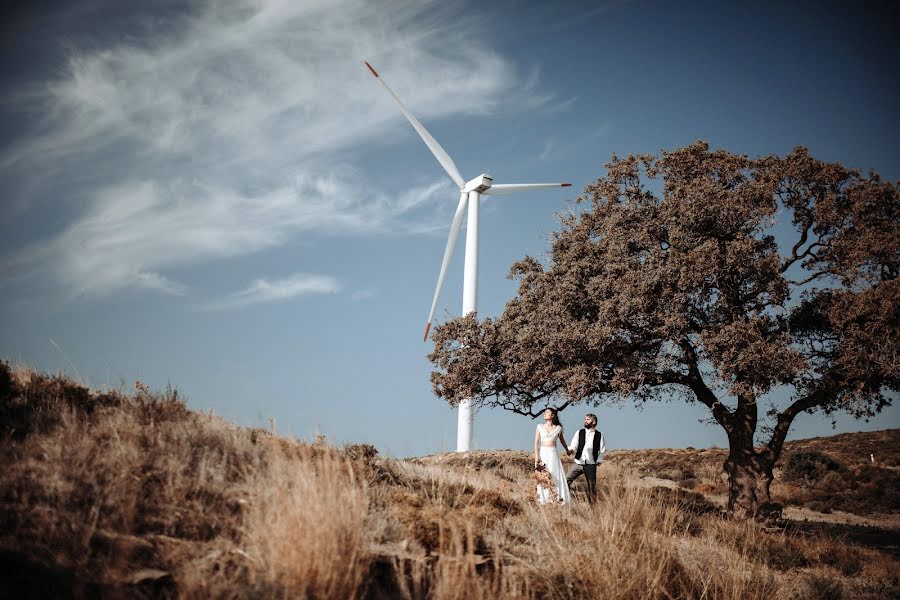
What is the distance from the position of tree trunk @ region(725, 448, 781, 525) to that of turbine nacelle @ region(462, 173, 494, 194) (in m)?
21.8

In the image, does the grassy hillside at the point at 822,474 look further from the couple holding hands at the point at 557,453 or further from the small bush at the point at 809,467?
the couple holding hands at the point at 557,453

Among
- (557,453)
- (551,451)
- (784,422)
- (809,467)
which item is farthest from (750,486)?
(809,467)

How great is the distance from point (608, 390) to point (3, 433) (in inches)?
537

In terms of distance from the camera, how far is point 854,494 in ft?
82.0

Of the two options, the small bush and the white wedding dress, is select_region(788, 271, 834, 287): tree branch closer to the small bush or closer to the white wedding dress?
the white wedding dress

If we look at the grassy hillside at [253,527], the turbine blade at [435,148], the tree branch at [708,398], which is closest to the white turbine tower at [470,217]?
the turbine blade at [435,148]

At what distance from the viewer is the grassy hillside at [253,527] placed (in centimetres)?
506

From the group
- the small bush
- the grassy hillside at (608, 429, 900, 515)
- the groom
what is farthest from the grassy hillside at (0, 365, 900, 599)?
the small bush

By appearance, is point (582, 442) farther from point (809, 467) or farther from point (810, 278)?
point (809, 467)

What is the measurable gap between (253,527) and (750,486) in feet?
48.5

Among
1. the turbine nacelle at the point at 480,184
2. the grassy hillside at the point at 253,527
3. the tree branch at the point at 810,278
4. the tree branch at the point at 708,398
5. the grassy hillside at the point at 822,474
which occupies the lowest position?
the grassy hillside at the point at 822,474

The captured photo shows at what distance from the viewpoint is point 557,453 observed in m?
12.6

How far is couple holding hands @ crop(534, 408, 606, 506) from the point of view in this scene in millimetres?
11891

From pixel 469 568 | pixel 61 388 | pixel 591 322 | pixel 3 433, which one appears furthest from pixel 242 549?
pixel 591 322
